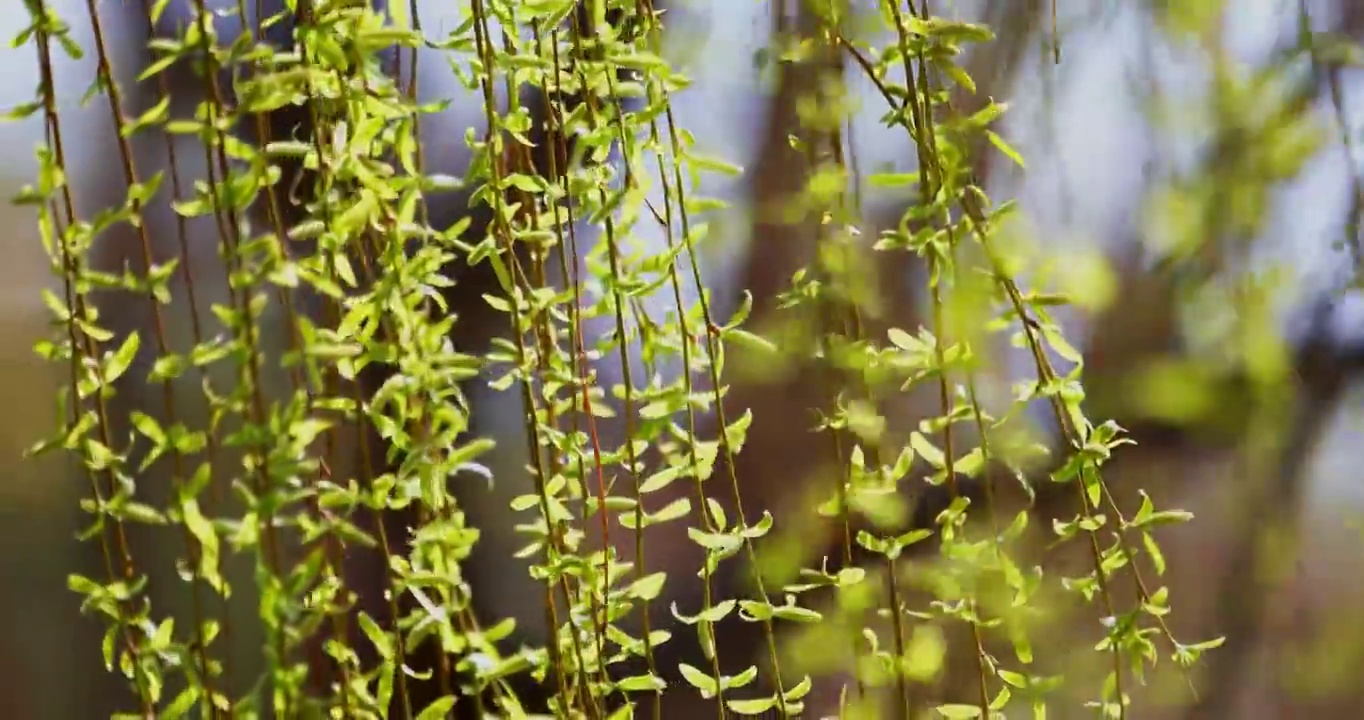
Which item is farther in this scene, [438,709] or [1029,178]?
[1029,178]

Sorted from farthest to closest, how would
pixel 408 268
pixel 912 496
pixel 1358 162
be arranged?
pixel 912 496, pixel 1358 162, pixel 408 268

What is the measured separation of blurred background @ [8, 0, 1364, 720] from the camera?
0.72m

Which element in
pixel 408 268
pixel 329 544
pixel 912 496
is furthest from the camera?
pixel 912 496

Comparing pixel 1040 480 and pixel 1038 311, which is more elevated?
pixel 1038 311

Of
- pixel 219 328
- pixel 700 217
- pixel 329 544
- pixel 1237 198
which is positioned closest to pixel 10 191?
pixel 219 328

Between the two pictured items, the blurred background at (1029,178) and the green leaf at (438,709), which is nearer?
the green leaf at (438,709)

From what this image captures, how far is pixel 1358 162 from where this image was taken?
27.7 inches

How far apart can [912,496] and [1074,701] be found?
0.23 m

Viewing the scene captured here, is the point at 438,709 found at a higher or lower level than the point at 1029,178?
lower

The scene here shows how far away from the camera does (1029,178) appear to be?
78cm

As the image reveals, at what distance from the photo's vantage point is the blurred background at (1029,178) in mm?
722

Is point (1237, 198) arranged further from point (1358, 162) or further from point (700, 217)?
point (700, 217)

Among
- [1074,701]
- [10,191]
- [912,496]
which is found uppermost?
[10,191]

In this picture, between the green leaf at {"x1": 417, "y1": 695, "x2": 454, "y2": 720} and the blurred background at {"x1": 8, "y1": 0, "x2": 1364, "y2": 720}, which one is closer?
the green leaf at {"x1": 417, "y1": 695, "x2": 454, "y2": 720}
